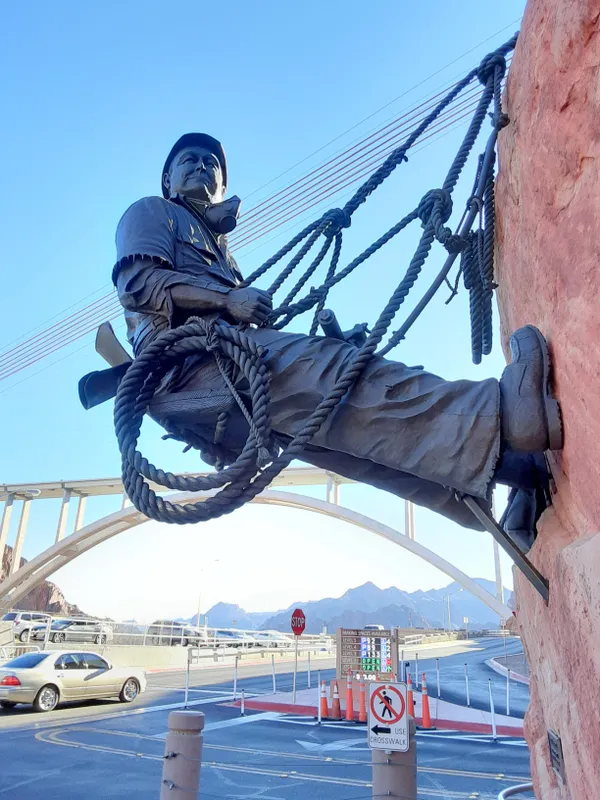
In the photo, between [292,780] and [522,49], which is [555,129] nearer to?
[522,49]

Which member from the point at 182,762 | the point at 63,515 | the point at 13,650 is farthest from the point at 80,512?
the point at 182,762

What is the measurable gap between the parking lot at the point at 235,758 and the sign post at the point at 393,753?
1949 mm

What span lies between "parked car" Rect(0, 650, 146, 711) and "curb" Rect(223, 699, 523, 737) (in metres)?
1.99

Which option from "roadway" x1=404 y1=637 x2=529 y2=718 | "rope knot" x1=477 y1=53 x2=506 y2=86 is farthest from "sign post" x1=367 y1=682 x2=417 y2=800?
"roadway" x1=404 y1=637 x2=529 y2=718

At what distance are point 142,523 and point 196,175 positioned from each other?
2849cm

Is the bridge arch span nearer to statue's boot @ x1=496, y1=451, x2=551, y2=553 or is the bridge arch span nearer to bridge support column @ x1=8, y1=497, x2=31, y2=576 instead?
bridge support column @ x1=8, y1=497, x2=31, y2=576

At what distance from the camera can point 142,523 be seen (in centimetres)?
2936

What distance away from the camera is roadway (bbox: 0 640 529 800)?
15.3 feet

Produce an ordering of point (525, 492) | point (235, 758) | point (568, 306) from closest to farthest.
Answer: point (568, 306) → point (525, 492) → point (235, 758)

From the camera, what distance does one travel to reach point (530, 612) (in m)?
2.17

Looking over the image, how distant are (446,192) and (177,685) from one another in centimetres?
1345

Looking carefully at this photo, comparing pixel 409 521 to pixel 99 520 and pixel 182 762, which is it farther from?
A: pixel 182 762

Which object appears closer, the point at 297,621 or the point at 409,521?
the point at 297,621

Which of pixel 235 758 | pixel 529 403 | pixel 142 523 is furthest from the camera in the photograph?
pixel 142 523
